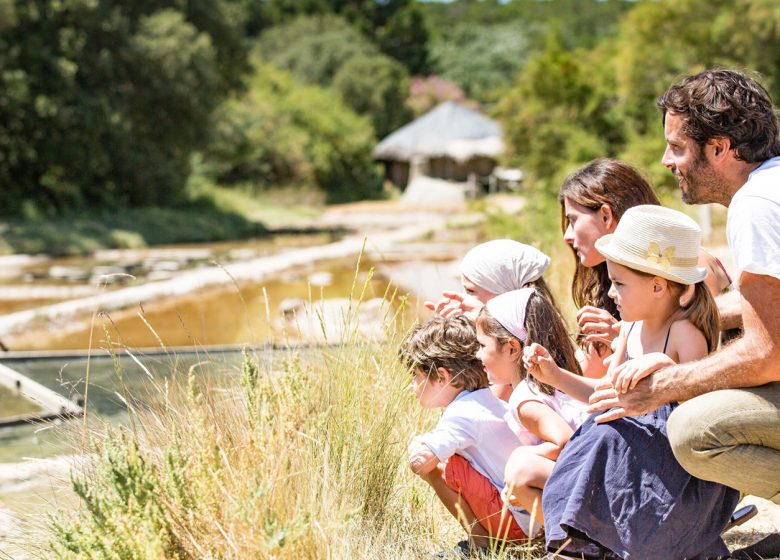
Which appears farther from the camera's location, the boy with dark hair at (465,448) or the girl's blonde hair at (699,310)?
the boy with dark hair at (465,448)

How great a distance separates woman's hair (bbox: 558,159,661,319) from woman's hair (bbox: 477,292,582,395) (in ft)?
1.19

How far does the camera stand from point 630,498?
2.12 meters

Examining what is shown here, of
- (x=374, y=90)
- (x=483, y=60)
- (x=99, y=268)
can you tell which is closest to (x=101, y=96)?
(x=99, y=268)

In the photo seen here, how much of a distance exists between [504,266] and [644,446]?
84cm

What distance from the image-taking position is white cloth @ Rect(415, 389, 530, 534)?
2.43 m

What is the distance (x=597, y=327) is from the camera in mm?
2498

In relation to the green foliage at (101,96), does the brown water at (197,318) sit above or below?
below

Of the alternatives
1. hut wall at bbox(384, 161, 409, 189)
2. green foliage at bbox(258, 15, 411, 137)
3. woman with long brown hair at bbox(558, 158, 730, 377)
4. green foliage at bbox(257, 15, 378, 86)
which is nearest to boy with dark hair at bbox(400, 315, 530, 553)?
woman with long brown hair at bbox(558, 158, 730, 377)

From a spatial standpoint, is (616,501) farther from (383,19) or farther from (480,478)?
(383,19)

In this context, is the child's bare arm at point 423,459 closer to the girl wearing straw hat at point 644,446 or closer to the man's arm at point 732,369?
the girl wearing straw hat at point 644,446

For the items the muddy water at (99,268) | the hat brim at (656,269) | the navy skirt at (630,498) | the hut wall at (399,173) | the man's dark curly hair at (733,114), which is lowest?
the hut wall at (399,173)

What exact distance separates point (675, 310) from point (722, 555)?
597mm

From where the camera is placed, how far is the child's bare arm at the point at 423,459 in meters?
2.38

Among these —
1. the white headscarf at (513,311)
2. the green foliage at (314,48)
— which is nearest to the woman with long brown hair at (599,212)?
the white headscarf at (513,311)
